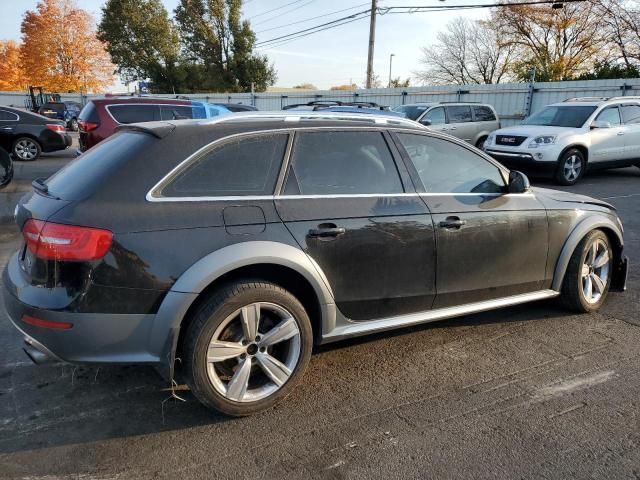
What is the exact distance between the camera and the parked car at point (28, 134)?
13680mm

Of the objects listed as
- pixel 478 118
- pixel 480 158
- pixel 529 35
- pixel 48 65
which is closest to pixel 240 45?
pixel 48 65

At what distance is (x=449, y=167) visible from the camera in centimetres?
367

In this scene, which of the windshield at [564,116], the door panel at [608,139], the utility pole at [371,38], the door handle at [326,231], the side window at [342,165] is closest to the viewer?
the door handle at [326,231]

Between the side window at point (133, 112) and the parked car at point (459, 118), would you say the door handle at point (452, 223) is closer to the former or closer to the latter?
the side window at point (133, 112)

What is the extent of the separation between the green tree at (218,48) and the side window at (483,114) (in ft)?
109

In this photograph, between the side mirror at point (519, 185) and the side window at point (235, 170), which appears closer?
the side window at point (235, 170)

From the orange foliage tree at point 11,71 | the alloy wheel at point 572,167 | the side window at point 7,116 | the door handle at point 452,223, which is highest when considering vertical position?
the orange foliage tree at point 11,71

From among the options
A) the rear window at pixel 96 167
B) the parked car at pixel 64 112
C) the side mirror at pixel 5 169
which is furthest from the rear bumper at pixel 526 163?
the parked car at pixel 64 112

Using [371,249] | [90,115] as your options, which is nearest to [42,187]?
[371,249]

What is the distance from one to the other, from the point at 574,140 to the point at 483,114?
4.59 metres

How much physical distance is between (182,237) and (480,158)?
2378 millimetres

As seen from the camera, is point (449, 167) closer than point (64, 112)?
Yes

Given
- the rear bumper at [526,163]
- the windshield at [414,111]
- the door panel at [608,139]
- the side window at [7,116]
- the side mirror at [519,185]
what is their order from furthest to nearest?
the windshield at [414,111], the side window at [7,116], the door panel at [608,139], the rear bumper at [526,163], the side mirror at [519,185]

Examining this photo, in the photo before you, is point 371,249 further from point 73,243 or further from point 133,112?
point 133,112
